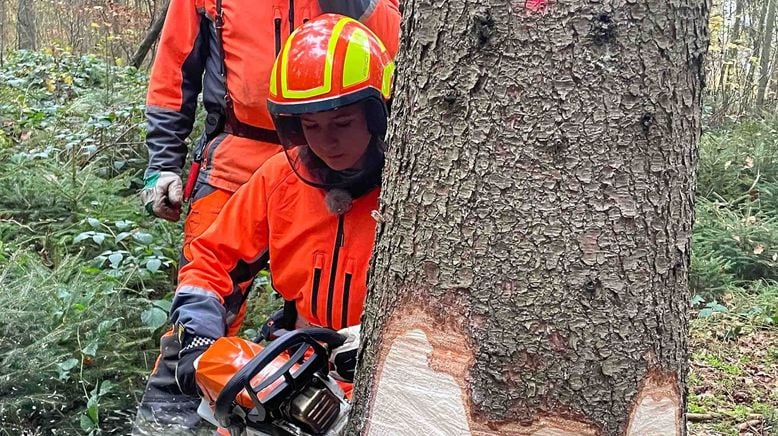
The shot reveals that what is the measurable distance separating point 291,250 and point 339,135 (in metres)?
0.40

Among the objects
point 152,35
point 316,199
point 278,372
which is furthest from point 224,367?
point 152,35

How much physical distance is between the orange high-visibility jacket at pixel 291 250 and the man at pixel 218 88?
0.59m

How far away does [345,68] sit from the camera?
2113 millimetres

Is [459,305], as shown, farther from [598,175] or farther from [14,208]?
[14,208]

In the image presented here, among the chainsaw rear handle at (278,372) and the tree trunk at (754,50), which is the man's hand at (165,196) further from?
the tree trunk at (754,50)

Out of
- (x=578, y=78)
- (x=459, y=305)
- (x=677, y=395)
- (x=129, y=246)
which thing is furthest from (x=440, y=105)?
(x=129, y=246)

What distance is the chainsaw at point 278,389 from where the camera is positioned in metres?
1.52

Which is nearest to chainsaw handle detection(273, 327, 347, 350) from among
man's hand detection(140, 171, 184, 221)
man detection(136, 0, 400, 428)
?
man detection(136, 0, 400, 428)

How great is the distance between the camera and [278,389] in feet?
5.03

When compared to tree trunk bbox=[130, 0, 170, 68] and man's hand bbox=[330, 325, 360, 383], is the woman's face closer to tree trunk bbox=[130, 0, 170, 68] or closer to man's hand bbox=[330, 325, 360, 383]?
man's hand bbox=[330, 325, 360, 383]

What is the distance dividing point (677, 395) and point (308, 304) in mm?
1198

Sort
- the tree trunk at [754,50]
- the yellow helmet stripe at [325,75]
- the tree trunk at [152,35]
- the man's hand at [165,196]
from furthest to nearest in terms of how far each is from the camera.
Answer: the tree trunk at [754,50] → the tree trunk at [152,35] → the man's hand at [165,196] → the yellow helmet stripe at [325,75]

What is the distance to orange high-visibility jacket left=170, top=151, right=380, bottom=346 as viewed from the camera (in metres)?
2.11

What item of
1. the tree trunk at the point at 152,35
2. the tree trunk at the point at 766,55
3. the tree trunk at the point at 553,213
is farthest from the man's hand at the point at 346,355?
the tree trunk at the point at 766,55
